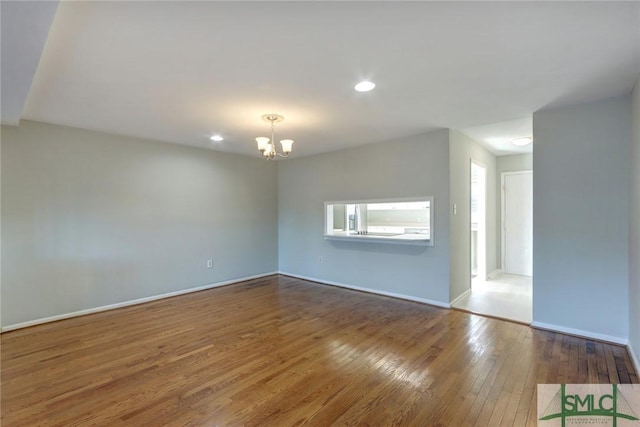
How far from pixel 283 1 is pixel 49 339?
12.5ft

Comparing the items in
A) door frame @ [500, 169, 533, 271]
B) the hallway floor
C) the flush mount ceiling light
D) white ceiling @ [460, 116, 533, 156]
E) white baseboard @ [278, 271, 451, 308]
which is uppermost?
white ceiling @ [460, 116, 533, 156]

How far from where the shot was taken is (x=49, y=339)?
120 inches

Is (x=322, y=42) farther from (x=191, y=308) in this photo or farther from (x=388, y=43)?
(x=191, y=308)

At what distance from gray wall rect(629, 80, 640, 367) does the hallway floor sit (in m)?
0.94

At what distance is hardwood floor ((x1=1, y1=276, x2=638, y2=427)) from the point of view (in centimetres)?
189

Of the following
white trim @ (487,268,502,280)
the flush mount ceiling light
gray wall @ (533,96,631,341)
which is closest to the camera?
gray wall @ (533,96,631,341)

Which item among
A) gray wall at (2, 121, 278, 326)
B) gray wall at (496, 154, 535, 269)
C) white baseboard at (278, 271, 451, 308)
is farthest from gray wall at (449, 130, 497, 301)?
gray wall at (2, 121, 278, 326)

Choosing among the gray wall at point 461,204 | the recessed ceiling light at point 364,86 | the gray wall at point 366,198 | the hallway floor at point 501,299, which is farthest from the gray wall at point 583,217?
the recessed ceiling light at point 364,86

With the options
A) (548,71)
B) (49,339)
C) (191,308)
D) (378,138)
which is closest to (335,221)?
(378,138)

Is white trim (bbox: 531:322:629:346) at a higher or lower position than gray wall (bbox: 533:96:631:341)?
lower

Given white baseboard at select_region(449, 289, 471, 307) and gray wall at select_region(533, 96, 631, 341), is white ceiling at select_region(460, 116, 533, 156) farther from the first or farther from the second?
white baseboard at select_region(449, 289, 471, 307)

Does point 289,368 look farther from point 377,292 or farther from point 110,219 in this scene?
point 110,219

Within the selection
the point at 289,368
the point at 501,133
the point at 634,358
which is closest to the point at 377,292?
the point at 289,368

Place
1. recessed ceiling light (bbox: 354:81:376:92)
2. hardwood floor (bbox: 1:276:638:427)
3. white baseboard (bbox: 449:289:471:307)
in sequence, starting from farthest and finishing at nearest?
white baseboard (bbox: 449:289:471:307), recessed ceiling light (bbox: 354:81:376:92), hardwood floor (bbox: 1:276:638:427)
